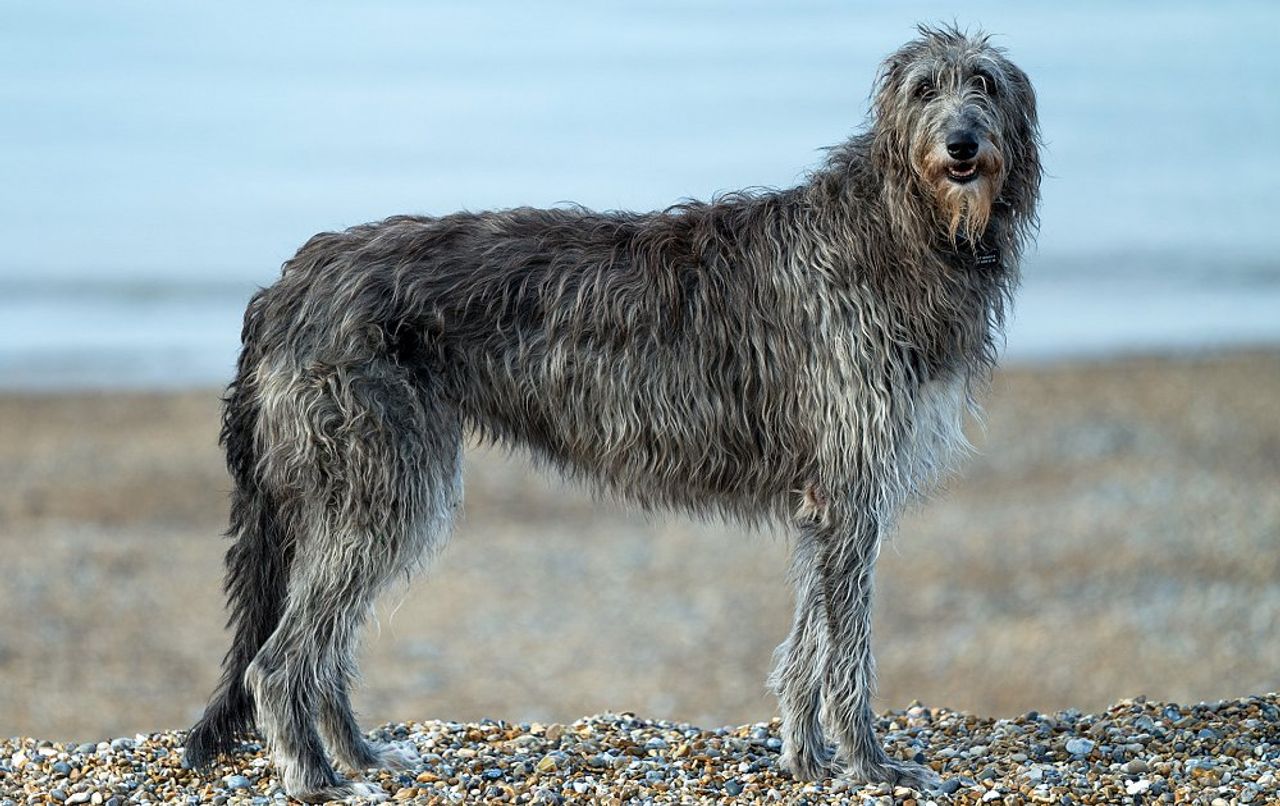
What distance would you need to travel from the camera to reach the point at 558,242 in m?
8.14

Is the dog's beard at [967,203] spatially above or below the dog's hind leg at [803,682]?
above

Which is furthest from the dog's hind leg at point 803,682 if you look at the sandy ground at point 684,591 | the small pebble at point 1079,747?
the sandy ground at point 684,591

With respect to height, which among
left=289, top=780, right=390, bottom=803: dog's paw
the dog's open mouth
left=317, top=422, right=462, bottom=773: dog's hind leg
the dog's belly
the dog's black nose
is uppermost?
the dog's black nose

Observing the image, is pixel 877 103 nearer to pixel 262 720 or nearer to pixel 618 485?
pixel 618 485

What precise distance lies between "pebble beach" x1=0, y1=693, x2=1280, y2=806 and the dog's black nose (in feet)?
9.43

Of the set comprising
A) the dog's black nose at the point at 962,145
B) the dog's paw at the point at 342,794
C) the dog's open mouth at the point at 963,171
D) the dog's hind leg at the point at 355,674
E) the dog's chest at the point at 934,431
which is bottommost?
the dog's paw at the point at 342,794

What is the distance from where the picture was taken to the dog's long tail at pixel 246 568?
26.8 ft

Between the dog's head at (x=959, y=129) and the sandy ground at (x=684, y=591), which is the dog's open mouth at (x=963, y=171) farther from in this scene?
the sandy ground at (x=684, y=591)

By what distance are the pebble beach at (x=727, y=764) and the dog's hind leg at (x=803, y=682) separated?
12 centimetres

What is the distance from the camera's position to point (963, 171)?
7559 millimetres

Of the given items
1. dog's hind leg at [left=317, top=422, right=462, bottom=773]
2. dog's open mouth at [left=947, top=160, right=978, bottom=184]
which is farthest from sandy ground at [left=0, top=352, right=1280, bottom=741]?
dog's open mouth at [left=947, top=160, right=978, bottom=184]

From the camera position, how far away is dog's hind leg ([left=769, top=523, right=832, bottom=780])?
8.05 meters

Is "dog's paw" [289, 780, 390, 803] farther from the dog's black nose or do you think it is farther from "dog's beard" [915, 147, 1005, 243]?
the dog's black nose

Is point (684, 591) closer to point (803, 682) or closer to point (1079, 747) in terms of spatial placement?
point (1079, 747)
